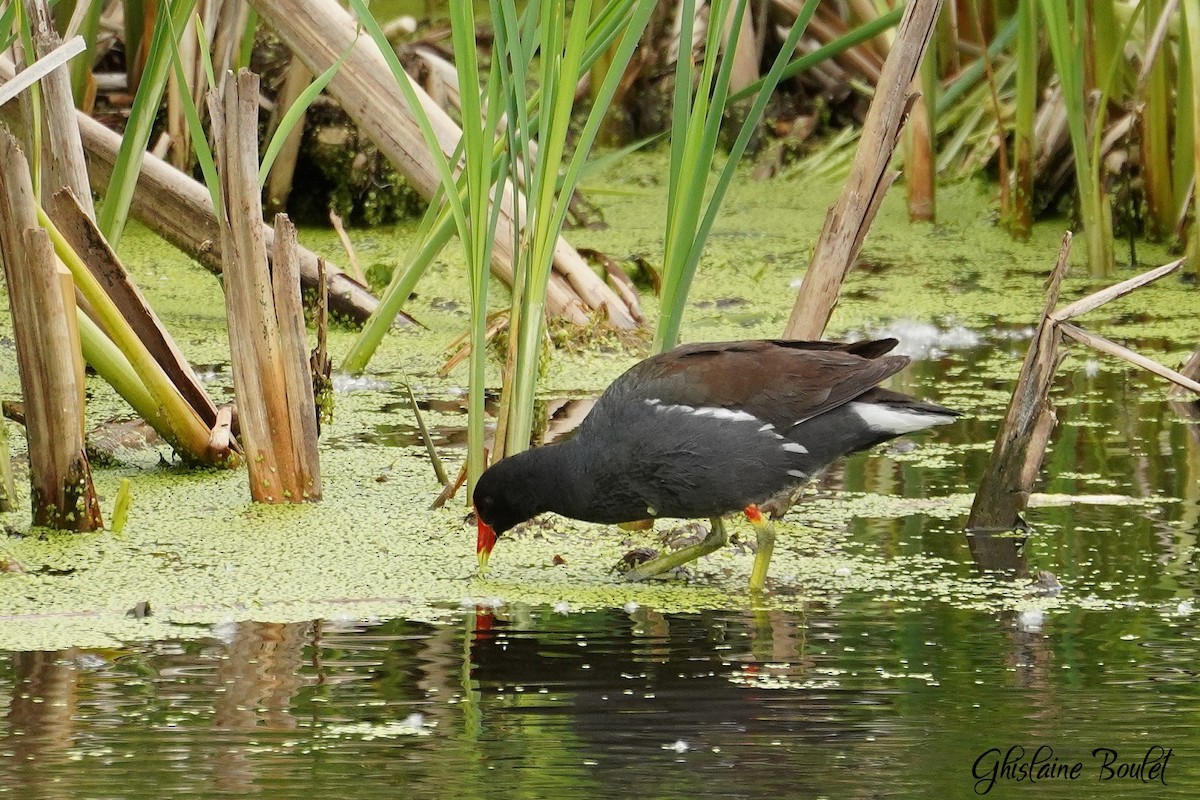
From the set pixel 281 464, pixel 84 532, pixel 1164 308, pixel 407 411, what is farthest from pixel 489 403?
pixel 1164 308

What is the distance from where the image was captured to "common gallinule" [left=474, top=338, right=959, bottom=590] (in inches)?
120

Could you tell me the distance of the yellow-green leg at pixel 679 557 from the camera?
3.10 metres

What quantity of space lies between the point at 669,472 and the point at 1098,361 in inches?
93.2

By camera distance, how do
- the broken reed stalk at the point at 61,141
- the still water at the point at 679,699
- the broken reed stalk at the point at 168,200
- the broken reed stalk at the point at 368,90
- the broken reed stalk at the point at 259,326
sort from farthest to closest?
the broken reed stalk at the point at 168,200 < the broken reed stalk at the point at 368,90 < the broken reed stalk at the point at 61,141 < the broken reed stalk at the point at 259,326 < the still water at the point at 679,699

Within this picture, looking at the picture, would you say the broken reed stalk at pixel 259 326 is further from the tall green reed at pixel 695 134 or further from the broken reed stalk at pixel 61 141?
the tall green reed at pixel 695 134

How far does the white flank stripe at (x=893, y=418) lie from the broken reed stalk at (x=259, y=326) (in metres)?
1.07

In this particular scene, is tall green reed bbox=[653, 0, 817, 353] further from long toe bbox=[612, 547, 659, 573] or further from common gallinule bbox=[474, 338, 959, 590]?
long toe bbox=[612, 547, 659, 573]

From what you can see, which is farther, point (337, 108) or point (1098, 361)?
point (337, 108)

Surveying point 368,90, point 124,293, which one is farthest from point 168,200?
point 124,293

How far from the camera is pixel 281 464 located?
11.3ft

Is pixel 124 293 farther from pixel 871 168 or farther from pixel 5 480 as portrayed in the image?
pixel 871 168

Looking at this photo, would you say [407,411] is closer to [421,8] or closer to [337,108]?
[337,108]

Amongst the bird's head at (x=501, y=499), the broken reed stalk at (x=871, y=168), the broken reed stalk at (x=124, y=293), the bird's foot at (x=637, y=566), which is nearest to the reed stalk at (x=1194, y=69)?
the broken reed stalk at (x=871, y=168)

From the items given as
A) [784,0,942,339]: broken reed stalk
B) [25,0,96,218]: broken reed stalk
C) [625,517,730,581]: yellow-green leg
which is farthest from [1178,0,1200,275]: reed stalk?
[25,0,96,218]: broken reed stalk
